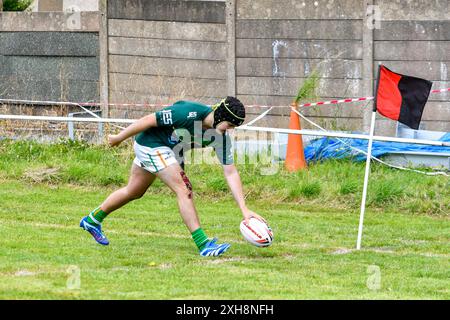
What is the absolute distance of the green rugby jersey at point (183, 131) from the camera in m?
10.1

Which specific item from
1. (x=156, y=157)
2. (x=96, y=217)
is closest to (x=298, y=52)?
(x=96, y=217)

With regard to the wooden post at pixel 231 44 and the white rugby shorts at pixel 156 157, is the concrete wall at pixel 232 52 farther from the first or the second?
the white rugby shorts at pixel 156 157

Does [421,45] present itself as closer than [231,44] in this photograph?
Yes

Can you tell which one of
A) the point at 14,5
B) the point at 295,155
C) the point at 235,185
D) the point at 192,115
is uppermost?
the point at 14,5

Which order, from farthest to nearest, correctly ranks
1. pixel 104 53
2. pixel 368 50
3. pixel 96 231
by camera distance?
pixel 104 53
pixel 368 50
pixel 96 231

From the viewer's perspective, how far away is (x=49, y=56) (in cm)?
1984

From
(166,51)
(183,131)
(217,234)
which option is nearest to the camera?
(183,131)

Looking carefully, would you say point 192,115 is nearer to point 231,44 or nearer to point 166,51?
point 231,44

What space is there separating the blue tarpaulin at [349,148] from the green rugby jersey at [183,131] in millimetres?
5370

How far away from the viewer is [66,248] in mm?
10508

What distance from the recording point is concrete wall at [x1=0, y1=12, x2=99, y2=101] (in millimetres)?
19469

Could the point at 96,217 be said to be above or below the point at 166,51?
below

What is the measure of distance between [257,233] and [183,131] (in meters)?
1.16
